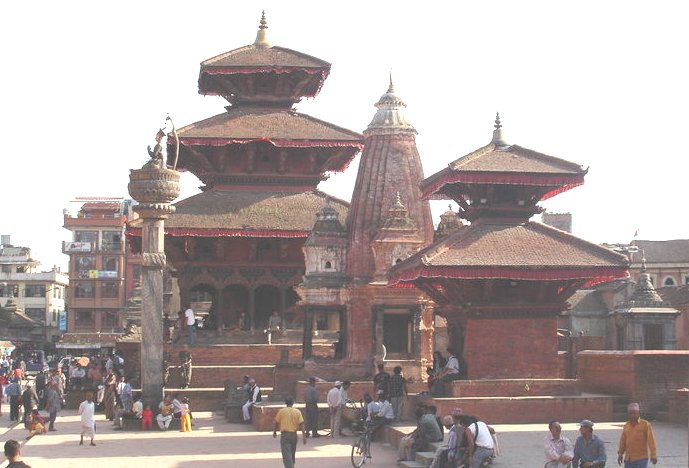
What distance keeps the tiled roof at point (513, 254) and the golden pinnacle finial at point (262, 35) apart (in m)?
20.8

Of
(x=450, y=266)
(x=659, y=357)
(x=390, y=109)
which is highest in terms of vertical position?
(x=390, y=109)

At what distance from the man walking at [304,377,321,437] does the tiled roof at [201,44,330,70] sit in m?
20.9

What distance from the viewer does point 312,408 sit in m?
26.4

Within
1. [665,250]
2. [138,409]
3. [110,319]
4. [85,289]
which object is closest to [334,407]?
[138,409]

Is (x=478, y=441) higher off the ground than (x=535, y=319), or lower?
lower


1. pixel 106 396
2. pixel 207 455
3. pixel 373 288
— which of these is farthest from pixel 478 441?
pixel 106 396

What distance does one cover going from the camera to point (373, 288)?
3341 centimetres

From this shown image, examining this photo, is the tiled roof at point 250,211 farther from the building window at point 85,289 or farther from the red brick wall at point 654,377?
the building window at point 85,289

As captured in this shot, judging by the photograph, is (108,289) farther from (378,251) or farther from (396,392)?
(396,392)

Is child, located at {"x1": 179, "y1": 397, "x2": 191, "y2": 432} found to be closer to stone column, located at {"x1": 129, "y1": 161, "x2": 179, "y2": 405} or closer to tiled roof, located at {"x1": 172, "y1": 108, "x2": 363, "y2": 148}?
stone column, located at {"x1": 129, "y1": 161, "x2": 179, "y2": 405}

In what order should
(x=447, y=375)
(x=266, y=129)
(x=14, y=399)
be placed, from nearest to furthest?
1. (x=447, y=375)
2. (x=14, y=399)
3. (x=266, y=129)

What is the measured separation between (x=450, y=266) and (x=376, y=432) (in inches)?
163

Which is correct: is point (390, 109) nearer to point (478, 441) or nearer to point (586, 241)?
point (586, 241)

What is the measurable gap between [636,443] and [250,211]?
91.1 ft
